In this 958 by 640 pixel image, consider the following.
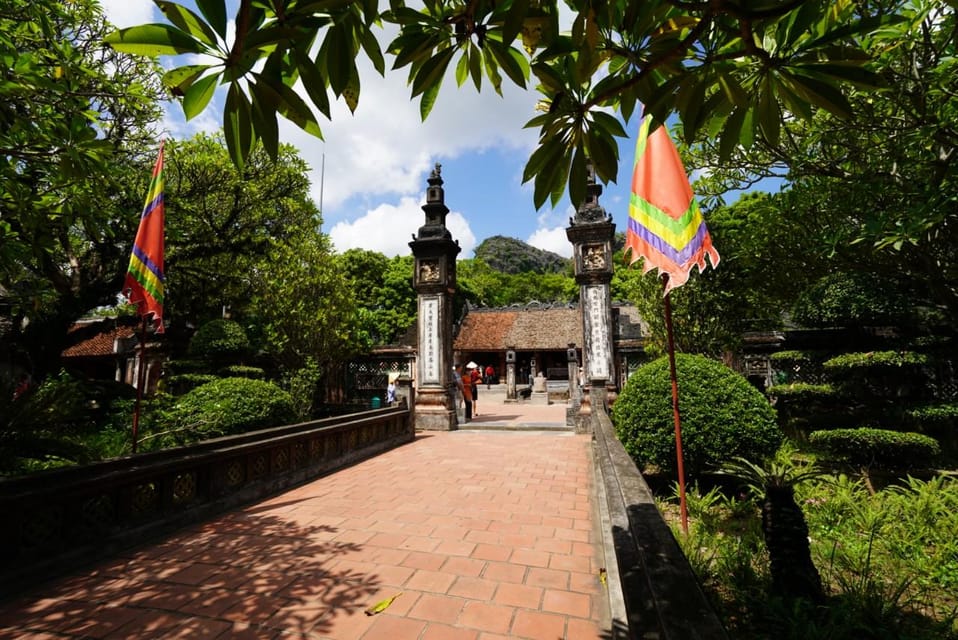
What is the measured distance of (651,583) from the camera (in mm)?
1635

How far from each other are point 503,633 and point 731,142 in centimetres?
288

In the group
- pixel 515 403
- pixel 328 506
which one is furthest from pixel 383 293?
pixel 328 506

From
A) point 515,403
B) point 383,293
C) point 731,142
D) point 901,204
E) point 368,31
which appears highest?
point 383,293

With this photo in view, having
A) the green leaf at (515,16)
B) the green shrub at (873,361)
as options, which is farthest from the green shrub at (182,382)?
the green shrub at (873,361)

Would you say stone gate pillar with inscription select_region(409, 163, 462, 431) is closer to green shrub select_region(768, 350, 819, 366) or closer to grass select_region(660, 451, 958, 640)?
grass select_region(660, 451, 958, 640)

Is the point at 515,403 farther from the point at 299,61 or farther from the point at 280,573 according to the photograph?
the point at 299,61

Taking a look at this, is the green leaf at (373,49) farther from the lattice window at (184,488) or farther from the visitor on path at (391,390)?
the visitor on path at (391,390)

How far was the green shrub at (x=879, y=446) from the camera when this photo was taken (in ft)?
17.9

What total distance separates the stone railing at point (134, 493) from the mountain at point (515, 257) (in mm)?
70942

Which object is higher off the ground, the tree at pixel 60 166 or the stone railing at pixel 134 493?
the tree at pixel 60 166

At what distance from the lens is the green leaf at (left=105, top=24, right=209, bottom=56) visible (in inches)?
43.4

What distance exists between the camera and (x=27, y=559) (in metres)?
3.21

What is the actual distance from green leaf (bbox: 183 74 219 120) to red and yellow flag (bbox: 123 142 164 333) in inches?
217

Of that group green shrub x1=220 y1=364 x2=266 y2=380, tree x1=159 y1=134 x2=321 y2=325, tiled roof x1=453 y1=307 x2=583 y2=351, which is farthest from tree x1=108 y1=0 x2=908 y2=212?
tiled roof x1=453 y1=307 x2=583 y2=351
